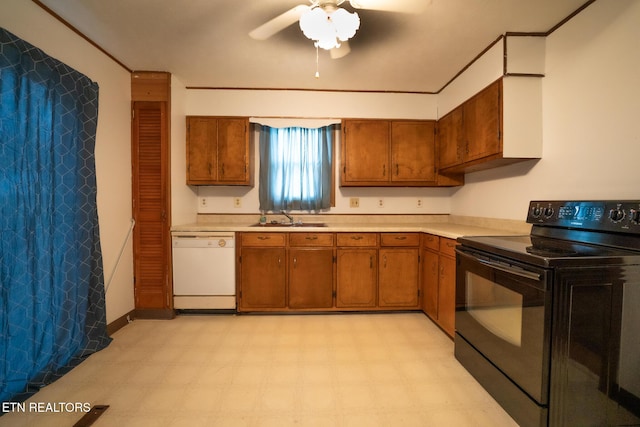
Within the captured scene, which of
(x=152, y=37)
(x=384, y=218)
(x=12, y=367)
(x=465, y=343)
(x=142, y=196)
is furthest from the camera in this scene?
(x=384, y=218)

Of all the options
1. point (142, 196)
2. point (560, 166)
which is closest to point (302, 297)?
point (142, 196)

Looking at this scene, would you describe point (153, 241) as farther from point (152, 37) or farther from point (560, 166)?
point (560, 166)

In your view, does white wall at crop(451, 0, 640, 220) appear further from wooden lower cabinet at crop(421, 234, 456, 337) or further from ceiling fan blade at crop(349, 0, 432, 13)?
ceiling fan blade at crop(349, 0, 432, 13)

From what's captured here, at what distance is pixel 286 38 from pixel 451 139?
1835mm

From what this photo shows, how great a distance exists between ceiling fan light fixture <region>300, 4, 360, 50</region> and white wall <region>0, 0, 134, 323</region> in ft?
5.64

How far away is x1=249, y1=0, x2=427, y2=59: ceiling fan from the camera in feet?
5.31

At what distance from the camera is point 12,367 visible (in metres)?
1.56

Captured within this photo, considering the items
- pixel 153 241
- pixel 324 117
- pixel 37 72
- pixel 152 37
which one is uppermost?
pixel 152 37

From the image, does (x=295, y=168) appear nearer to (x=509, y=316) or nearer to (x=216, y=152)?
(x=216, y=152)

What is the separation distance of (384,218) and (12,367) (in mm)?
3181

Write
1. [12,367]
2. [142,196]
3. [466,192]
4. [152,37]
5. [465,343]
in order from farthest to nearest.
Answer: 1. [466,192]
2. [142,196]
3. [152,37]
4. [465,343]
5. [12,367]

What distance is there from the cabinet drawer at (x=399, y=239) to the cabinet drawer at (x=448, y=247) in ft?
1.31

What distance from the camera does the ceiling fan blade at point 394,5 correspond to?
174 cm

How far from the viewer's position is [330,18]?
1643 mm
